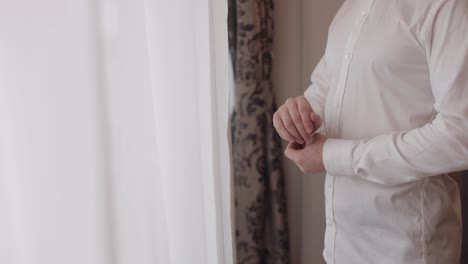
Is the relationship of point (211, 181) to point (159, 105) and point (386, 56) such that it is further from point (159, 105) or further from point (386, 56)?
point (386, 56)

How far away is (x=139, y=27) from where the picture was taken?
813mm

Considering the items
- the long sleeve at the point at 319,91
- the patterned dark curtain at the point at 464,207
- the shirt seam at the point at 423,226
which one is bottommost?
the patterned dark curtain at the point at 464,207

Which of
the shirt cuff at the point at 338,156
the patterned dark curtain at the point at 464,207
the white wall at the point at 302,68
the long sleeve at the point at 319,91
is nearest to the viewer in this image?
the shirt cuff at the point at 338,156

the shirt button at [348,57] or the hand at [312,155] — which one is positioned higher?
the shirt button at [348,57]

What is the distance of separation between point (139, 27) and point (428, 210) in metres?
0.66

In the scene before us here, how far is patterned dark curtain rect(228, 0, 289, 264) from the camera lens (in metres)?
1.33

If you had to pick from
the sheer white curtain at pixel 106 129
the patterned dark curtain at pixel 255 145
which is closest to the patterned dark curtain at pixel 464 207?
the patterned dark curtain at pixel 255 145

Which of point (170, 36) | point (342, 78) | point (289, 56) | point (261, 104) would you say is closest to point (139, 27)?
point (170, 36)

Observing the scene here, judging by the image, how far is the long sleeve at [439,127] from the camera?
2.09 ft

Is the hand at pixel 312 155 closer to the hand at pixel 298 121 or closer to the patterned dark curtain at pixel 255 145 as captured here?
the hand at pixel 298 121

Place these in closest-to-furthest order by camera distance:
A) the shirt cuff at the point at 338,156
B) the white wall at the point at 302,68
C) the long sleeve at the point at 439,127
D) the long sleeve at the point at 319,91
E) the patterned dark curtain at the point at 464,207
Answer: the long sleeve at the point at 439,127 < the shirt cuff at the point at 338,156 < the long sleeve at the point at 319,91 < the patterned dark curtain at the point at 464,207 < the white wall at the point at 302,68

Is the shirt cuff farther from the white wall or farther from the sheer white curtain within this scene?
the white wall

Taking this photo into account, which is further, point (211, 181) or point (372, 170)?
point (211, 181)

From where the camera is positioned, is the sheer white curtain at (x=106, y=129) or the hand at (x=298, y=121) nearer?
the sheer white curtain at (x=106, y=129)
